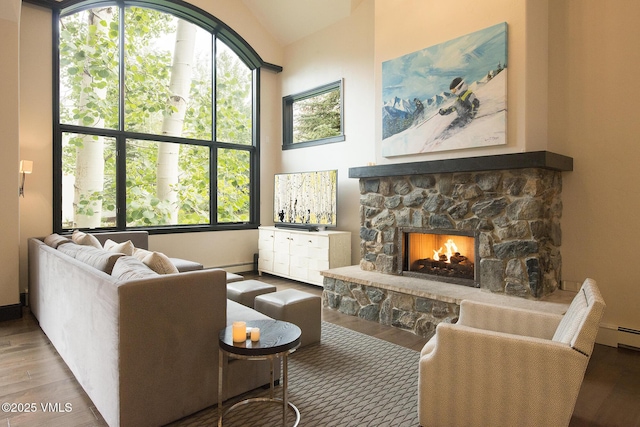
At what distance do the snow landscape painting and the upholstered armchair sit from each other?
6.41ft

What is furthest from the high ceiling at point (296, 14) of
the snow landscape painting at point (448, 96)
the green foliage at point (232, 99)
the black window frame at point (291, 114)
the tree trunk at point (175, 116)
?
the snow landscape painting at point (448, 96)

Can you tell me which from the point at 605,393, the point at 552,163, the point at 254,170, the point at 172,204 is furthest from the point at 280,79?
the point at 605,393

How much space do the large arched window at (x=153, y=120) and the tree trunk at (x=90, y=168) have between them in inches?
0.5

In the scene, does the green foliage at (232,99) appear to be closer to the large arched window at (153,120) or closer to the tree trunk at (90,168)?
the large arched window at (153,120)

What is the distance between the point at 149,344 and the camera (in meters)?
2.03

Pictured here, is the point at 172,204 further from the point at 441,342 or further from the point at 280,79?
the point at 441,342

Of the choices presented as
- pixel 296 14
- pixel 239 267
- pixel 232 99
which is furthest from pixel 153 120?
pixel 296 14

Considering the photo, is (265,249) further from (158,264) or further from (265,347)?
(265,347)

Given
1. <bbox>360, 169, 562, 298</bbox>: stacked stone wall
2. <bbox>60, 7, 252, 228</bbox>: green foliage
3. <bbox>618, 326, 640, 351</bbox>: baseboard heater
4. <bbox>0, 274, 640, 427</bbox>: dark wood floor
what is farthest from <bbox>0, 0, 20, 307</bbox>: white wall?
<bbox>618, 326, 640, 351</bbox>: baseboard heater

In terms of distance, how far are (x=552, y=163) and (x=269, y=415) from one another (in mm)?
2907

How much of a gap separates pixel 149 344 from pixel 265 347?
587 mm

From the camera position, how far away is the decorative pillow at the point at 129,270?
2160 millimetres

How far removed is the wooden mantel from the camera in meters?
3.32

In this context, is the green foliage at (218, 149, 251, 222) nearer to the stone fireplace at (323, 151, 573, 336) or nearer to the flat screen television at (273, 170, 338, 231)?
the flat screen television at (273, 170, 338, 231)
